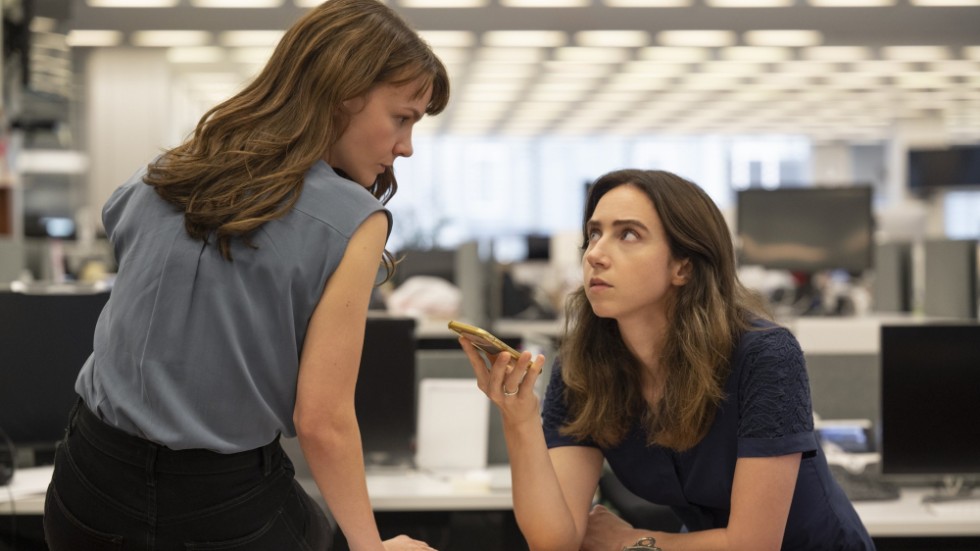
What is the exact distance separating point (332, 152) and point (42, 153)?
525 inches

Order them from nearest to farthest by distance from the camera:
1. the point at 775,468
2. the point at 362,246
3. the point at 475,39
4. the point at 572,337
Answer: the point at 362,246 < the point at 775,468 < the point at 572,337 < the point at 475,39

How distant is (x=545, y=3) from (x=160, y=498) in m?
8.24

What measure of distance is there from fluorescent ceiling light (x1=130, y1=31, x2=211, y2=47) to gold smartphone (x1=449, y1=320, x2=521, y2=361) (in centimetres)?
840

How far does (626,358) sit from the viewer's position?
1742 millimetres

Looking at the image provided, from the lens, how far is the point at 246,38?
9375 mm

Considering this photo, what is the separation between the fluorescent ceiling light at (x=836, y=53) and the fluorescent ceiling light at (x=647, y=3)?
1945 mm

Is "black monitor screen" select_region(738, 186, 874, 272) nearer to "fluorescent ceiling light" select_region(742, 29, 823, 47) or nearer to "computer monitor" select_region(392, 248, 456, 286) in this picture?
"computer monitor" select_region(392, 248, 456, 286)

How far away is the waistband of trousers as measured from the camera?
112 centimetres

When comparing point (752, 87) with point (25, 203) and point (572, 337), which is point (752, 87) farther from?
point (572, 337)

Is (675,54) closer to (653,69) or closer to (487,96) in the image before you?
(653,69)

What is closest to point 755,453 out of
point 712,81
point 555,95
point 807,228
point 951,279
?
point 951,279

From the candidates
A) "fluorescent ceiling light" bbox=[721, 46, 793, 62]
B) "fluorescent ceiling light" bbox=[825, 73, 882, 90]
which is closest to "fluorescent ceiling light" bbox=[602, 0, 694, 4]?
"fluorescent ceiling light" bbox=[721, 46, 793, 62]

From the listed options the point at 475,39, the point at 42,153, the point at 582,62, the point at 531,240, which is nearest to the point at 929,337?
the point at 531,240

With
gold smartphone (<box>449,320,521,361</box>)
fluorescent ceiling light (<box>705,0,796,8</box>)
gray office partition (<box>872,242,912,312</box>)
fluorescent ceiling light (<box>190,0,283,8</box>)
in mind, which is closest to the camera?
gold smartphone (<box>449,320,521,361</box>)
